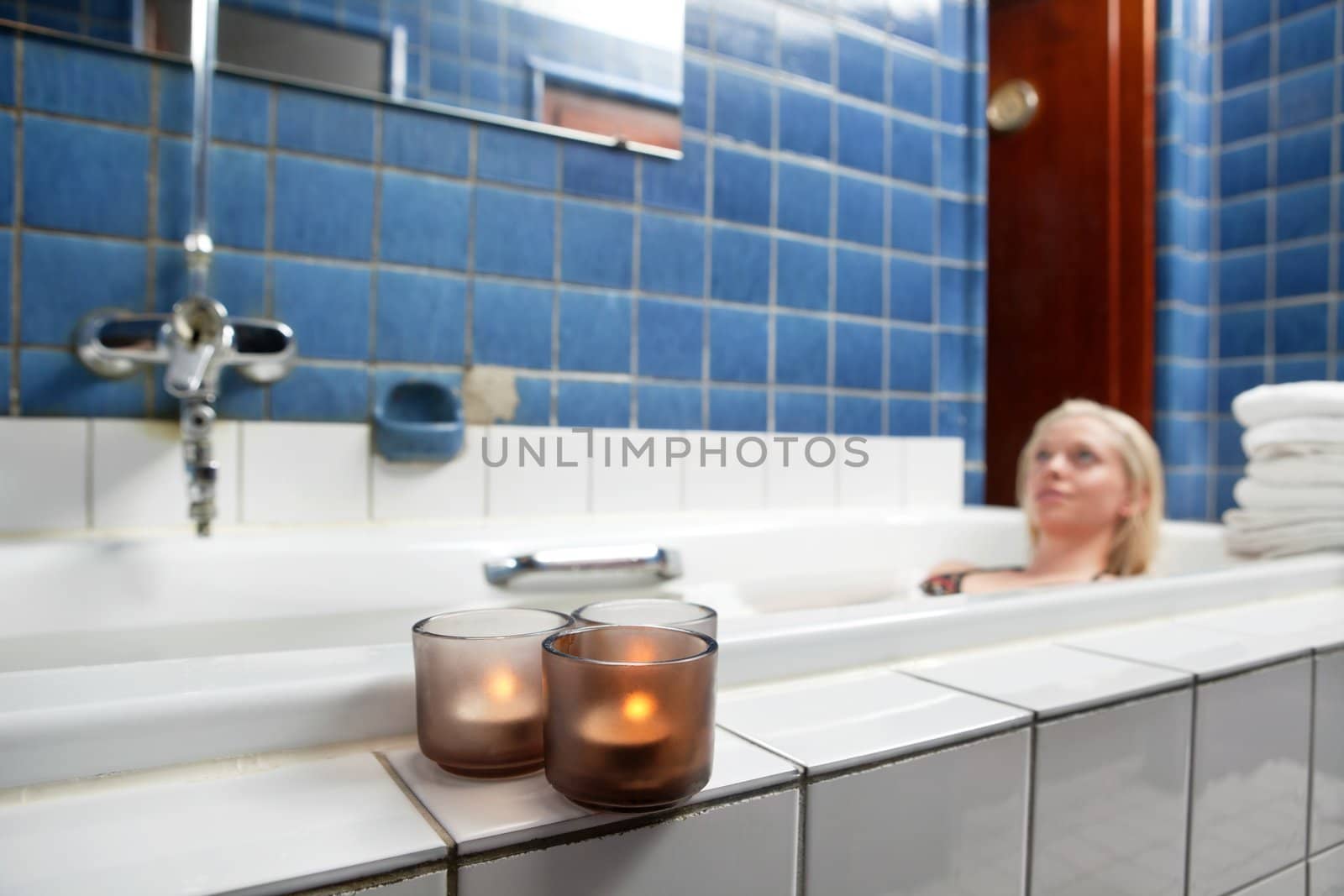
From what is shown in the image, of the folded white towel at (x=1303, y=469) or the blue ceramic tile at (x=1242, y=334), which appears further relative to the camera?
the blue ceramic tile at (x=1242, y=334)

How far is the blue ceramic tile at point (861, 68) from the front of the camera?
174 centimetres

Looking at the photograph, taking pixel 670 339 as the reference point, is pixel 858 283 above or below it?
above

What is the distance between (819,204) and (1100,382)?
2.54 feet

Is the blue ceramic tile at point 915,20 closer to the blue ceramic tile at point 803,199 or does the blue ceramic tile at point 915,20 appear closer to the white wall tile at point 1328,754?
the blue ceramic tile at point 803,199

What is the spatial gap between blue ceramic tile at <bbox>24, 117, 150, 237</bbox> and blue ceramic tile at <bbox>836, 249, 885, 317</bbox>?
3.90 feet

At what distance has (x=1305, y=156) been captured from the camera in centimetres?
204

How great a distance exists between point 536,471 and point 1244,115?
200 cm

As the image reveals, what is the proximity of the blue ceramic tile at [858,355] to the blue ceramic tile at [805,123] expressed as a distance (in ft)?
1.13

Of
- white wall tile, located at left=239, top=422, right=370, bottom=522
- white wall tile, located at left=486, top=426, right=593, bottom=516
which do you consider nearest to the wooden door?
white wall tile, located at left=486, top=426, right=593, bottom=516

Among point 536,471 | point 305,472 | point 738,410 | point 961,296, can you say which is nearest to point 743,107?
point 738,410

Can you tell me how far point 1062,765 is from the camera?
540 millimetres

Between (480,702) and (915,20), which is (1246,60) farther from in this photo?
(480,702)

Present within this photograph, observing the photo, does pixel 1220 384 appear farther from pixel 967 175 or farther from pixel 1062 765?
pixel 1062 765

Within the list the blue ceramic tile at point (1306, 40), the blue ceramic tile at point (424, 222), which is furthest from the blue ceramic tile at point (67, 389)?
the blue ceramic tile at point (1306, 40)
